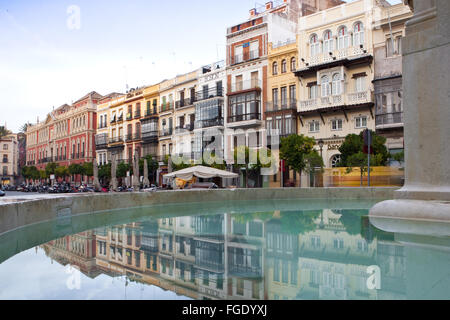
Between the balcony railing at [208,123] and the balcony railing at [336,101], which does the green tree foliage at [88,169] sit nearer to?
the balcony railing at [208,123]

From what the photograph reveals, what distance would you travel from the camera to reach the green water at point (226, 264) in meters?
3.69

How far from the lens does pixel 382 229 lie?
284 inches

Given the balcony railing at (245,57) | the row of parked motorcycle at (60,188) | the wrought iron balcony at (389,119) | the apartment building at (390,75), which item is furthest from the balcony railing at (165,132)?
the wrought iron balcony at (389,119)

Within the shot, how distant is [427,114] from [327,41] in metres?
29.8

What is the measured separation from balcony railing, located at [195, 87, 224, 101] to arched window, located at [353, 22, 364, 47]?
50.4 feet

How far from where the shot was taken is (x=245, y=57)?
42.4 meters

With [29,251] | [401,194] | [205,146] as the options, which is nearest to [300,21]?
[205,146]

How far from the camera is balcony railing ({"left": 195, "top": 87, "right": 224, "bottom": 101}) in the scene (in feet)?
144

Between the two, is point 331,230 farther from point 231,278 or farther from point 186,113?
point 186,113

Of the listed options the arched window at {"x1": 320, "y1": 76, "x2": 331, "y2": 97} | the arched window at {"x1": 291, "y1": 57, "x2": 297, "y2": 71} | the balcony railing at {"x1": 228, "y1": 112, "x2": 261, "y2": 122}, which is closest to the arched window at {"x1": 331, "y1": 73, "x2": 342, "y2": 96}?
the arched window at {"x1": 320, "y1": 76, "x2": 331, "y2": 97}

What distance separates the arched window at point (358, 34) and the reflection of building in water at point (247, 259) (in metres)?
27.6

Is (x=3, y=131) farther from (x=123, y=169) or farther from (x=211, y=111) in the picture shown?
(x=211, y=111)

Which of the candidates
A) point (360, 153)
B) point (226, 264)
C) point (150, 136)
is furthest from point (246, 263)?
point (150, 136)

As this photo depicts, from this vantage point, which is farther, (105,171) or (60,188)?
(105,171)
